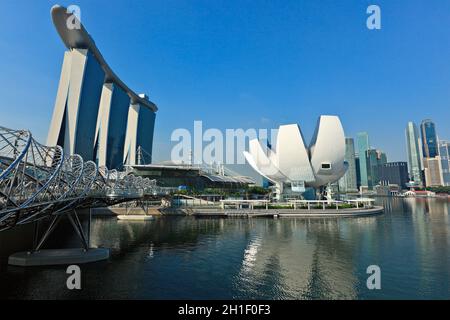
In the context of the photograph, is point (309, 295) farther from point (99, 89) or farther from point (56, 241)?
point (99, 89)

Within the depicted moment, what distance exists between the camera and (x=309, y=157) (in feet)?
170

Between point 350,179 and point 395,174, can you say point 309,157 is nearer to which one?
point 350,179

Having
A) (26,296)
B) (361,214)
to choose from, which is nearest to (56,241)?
(26,296)

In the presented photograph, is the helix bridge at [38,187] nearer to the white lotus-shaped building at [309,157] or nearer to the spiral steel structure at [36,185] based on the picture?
the spiral steel structure at [36,185]

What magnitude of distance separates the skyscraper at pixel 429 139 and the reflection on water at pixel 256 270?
20681 cm

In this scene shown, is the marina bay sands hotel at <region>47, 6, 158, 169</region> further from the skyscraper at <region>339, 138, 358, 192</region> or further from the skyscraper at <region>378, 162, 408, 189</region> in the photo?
the skyscraper at <region>378, 162, 408, 189</region>

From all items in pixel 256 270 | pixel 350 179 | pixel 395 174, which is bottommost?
pixel 256 270

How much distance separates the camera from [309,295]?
37.3ft

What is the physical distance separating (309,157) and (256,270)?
40.8m

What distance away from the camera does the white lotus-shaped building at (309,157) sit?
49.5 meters

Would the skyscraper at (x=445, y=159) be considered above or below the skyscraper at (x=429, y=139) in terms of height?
below

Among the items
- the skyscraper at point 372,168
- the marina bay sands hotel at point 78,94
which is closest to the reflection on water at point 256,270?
the marina bay sands hotel at point 78,94

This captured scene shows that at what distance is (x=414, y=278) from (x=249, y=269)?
8399 mm

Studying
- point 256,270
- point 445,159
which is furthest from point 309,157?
point 445,159
